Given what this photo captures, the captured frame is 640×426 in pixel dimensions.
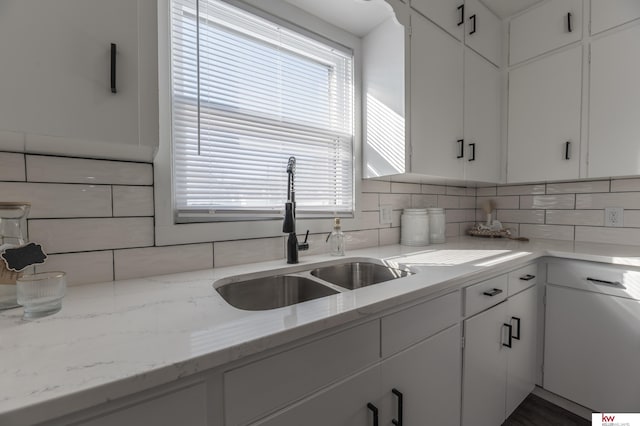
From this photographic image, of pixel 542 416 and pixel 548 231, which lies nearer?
pixel 542 416

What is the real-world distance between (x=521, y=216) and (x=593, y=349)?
3.48ft

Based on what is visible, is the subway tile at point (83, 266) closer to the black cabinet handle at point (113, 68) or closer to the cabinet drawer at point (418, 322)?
the black cabinet handle at point (113, 68)

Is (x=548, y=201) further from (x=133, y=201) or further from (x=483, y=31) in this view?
(x=133, y=201)

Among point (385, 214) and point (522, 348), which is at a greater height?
point (385, 214)

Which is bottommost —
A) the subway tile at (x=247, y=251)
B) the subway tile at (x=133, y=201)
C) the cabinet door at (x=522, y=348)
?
the cabinet door at (x=522, y=348)

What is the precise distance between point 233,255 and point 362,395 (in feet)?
2.52

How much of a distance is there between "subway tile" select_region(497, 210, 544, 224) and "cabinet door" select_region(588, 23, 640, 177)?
0.54 metres

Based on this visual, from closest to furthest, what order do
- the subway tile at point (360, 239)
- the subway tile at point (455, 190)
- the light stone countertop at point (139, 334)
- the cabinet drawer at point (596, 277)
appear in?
the light stone countertop at point (139, 334) → the cabinet drawer at point (596, 277) → the subway tile at point (360, 239) → the subway tile at point (455, 190)

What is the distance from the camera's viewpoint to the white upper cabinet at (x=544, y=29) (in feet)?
5.78

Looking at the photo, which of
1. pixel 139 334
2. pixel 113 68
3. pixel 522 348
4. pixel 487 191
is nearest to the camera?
pixel 139 334

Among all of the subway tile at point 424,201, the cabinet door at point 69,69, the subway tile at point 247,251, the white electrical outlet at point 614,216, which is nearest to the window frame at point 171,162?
the subway tile at point 247,251

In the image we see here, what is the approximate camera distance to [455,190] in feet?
7.67

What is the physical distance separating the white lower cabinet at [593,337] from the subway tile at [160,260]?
1.88m

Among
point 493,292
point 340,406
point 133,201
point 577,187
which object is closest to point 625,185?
point 577,187
